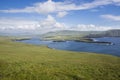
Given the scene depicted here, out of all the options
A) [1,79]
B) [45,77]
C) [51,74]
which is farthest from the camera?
[51,74]

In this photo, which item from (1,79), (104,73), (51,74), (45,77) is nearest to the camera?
(1,79)

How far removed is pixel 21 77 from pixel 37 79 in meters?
2.96

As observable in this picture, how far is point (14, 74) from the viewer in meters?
31.6

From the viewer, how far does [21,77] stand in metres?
29.8

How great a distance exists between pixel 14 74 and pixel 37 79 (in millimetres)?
5174

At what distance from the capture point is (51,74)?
3238cm

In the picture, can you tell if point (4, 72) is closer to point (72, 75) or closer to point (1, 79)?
point (1, 79)

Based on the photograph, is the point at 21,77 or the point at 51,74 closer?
the point at 21,77

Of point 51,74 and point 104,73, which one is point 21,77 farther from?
point 104,73

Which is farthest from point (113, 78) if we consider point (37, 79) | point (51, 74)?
point (37, 79)

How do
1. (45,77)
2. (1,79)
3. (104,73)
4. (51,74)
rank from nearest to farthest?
(1,79)
(45,77)
(51,74)
(104,73)

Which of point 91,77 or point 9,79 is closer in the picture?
point 9,79

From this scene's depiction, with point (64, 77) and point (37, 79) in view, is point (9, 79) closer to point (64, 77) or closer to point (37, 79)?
point (37, 79)

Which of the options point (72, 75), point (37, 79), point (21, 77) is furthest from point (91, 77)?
point (21, 77)
